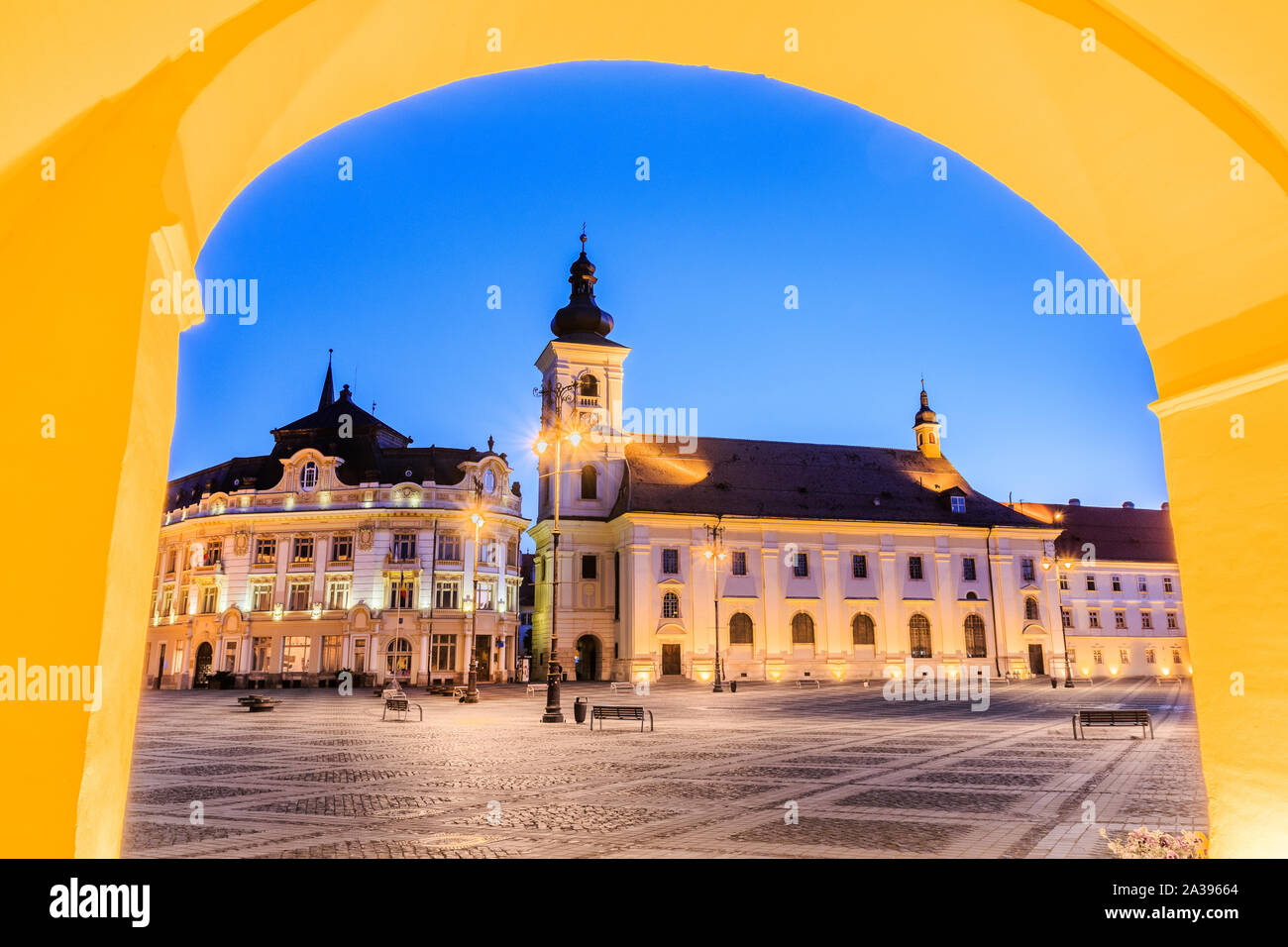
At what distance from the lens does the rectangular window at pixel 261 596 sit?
52.3 meters

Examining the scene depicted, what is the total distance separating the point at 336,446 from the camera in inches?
2234

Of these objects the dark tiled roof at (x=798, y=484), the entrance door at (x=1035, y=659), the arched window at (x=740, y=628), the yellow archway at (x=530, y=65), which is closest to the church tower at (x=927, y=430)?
the dark tiled roof at (x=798, y=484)

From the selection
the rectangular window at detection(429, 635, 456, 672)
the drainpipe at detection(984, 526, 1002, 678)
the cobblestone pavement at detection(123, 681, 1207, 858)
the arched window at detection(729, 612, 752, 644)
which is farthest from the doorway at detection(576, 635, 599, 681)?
the cobblestone pavement at detection(123, 681, 1207, 858)

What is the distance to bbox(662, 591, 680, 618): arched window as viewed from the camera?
51531mm

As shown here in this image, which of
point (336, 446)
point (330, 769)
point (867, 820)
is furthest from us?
point (336, 446)

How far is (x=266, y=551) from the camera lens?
175ft

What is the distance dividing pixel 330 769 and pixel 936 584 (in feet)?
164

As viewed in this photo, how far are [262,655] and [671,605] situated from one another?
25038 mm

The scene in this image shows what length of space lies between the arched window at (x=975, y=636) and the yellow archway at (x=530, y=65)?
5544cm

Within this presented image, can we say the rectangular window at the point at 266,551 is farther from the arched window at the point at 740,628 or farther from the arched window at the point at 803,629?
the arched window at the point at 803,629

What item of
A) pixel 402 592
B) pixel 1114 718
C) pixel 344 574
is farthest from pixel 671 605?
pixel 1114 718

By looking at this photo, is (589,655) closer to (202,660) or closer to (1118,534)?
(202,660)
